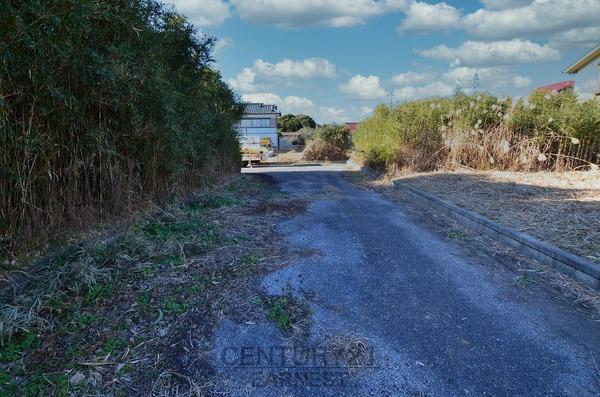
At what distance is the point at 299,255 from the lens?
11.5ft

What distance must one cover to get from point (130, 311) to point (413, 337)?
175 centimetres

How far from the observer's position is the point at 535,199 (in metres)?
5.32

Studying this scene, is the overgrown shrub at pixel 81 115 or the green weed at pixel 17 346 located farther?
the overgrown shrub at pixel 81 115

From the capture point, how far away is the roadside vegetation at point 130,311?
1.79 m

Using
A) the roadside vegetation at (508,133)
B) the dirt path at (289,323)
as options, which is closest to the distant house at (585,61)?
the roadside vegetation at (508,133)

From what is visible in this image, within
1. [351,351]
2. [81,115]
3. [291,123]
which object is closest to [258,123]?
[291,123]

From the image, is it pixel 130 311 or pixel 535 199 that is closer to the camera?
pixel 130 311

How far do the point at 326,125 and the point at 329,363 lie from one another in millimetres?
21130

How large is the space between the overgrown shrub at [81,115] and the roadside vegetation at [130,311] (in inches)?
18.7

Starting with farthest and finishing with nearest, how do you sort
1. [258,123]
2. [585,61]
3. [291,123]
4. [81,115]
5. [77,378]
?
[291,123], [258,123], [585,61], [81,115], [77,378]

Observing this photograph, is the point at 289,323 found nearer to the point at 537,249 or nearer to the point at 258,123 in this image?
the point at 537,249

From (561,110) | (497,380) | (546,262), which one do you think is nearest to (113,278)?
(497,380)

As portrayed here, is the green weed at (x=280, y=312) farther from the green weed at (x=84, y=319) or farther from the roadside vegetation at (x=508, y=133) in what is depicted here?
the roadside vegetation at (x=508, y=133)

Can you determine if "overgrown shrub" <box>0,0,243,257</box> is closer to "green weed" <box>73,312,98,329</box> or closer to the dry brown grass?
"green weed" <box>73,312,98,329</box>
